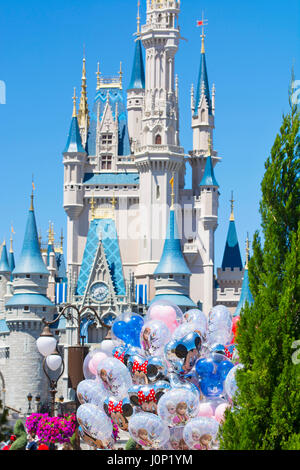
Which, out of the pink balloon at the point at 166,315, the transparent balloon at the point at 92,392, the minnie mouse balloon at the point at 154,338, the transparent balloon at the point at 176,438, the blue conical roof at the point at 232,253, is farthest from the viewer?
the blue conical roof at the point at 232,253

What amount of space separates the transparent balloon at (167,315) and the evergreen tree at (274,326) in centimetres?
1146

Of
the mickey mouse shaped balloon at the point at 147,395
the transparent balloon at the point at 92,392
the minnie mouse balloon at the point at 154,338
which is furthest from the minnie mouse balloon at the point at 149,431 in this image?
the minnie mouse balloon at the point at 154,338

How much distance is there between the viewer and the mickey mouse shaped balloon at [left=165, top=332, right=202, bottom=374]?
25156 mm

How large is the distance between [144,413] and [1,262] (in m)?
46.3

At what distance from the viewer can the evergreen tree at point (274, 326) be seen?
1641cm

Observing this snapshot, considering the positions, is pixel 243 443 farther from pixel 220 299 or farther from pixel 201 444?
pixel 220 299

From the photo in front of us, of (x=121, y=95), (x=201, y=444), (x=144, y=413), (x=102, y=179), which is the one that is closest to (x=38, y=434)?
(x=144, y=413)

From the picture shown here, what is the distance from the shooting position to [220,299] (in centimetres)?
6384

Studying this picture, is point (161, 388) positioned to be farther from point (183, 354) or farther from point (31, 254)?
point (31, 254)

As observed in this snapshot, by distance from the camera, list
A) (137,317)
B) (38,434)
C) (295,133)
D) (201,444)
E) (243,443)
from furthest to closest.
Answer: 1. (137,317)
2. (38,434)
3. (201,444)
4. (295,133)
5. (243,443)

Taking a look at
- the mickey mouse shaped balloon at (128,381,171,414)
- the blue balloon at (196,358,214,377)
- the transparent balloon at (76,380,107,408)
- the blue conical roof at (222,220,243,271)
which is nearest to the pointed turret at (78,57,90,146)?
the blue conical roof at (222,220,243,271)

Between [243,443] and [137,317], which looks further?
[137,317]

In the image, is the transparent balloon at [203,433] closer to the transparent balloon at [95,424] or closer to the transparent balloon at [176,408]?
the transparent balloon at [176,408]

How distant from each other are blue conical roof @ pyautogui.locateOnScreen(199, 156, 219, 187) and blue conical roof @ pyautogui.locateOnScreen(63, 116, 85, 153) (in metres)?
7.78
